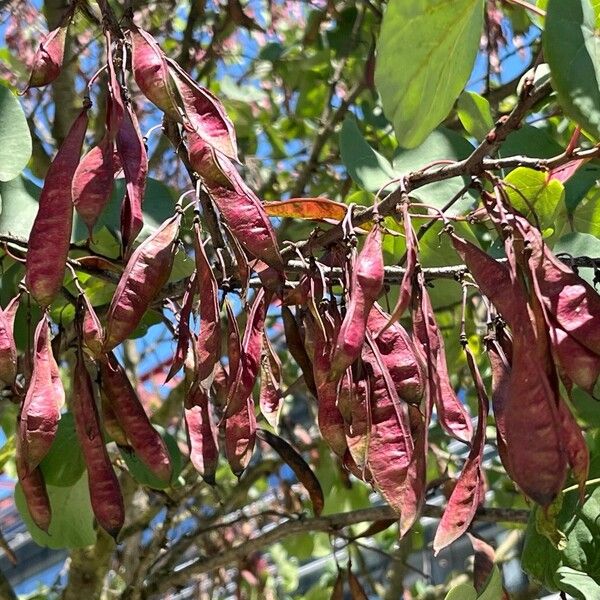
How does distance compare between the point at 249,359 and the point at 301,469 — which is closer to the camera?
the point at 249,359

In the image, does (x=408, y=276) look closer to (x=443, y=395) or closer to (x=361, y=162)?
(x=443, y=395)

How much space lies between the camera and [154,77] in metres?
0.82

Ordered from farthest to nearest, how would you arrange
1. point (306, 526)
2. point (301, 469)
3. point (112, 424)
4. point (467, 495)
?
point (306, 526)
point (301, 469)
point (112, 424)
point (467, 495)

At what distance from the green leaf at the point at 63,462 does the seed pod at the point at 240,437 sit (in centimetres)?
33

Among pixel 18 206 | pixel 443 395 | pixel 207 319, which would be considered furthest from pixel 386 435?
pixel 18 206

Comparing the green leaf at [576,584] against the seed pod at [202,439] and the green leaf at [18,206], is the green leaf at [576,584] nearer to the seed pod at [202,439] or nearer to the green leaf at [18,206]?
the seed pod at [202,439]

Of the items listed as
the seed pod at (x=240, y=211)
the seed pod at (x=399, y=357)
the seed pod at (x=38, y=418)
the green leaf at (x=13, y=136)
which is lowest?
the seed pod at (x=399, y=357)

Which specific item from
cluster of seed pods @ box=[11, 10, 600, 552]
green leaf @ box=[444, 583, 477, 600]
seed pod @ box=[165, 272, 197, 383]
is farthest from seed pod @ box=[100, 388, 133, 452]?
green leaf @ box=[444, 583, 477, 600]

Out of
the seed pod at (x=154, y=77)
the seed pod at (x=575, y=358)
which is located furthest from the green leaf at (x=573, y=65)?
the seed pod at (x=154, y=77)

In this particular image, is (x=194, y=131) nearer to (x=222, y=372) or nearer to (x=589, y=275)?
(x=222, y=372)

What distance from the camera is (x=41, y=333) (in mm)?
916

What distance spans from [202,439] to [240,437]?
46 mm

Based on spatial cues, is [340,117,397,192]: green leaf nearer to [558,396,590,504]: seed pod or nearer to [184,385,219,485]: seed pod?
[184,385,219,485]: seed pod

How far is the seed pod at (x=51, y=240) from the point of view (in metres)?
0.84
